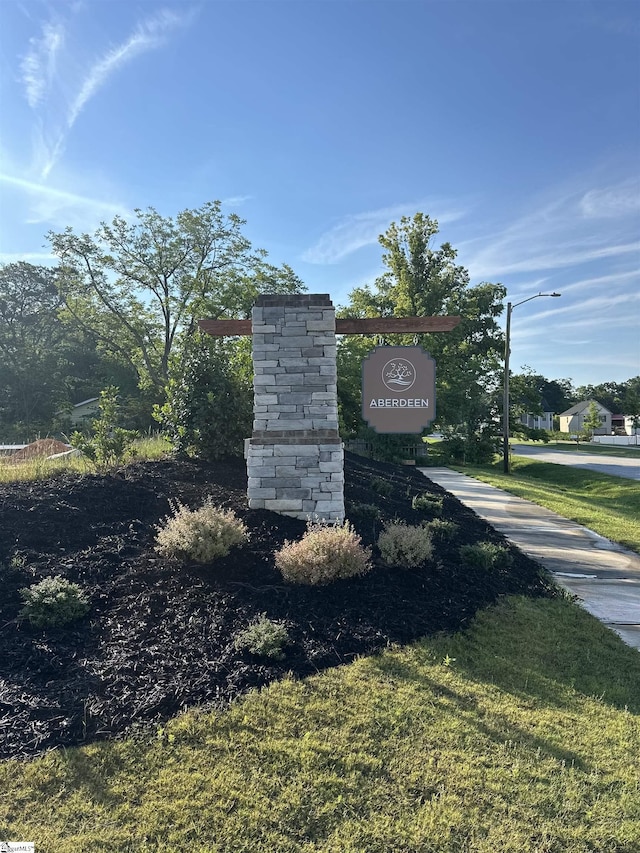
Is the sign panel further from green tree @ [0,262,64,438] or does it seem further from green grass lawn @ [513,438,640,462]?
green tree @ [0,262,64,438]

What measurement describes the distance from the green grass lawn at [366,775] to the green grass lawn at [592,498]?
5906mm

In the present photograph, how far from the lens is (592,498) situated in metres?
14.5

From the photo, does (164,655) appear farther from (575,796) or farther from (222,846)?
(575,796)

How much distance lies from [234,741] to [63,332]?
41149 mm

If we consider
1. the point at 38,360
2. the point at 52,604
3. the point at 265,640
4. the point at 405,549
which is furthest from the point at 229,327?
the point at 38,360

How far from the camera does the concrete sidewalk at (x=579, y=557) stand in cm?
532

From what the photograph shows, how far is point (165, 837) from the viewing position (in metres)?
2.32

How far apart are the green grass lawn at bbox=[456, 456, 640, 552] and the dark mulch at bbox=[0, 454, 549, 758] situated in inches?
140

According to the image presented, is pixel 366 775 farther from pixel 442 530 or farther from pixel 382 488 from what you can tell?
pixel 382 488

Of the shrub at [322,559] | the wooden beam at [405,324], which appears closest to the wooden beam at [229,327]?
the wooden beam at [405,324]

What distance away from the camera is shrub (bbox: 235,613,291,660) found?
3.69 meters

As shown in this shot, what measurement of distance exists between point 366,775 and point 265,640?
1.24m

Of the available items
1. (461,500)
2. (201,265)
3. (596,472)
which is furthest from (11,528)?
(201,265)

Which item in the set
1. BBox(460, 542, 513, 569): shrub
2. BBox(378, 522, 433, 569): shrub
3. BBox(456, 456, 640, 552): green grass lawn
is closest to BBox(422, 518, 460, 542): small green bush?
BBox(460, 542, 513, 569): shrub
